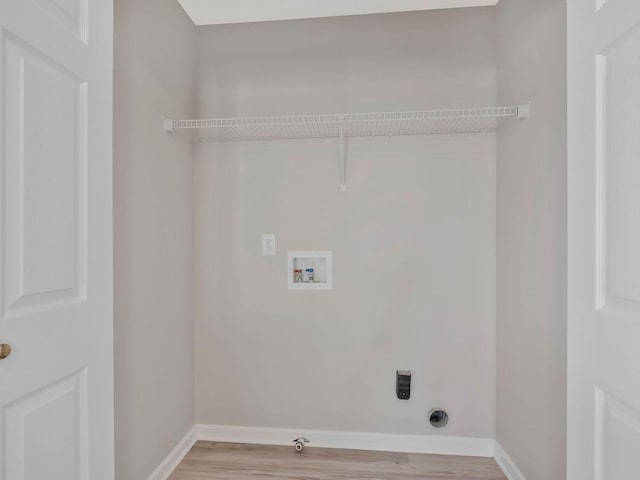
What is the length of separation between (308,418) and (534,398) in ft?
3.93

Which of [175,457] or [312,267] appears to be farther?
[312,267]

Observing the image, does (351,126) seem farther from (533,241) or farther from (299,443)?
(299,443)

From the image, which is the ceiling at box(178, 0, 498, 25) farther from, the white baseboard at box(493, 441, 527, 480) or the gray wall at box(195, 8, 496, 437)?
the white baseboard at box(493, 441, 527, 480)

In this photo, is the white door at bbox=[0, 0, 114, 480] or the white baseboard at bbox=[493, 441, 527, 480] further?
the white baseboard at bbox=[493, 441, 527, 480]

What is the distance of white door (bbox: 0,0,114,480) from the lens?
2.81 ft

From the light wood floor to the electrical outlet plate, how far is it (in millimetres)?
923

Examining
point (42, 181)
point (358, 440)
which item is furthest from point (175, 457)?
point (42, 181)

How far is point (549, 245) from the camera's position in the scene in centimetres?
155

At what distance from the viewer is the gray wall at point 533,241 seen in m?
1.48

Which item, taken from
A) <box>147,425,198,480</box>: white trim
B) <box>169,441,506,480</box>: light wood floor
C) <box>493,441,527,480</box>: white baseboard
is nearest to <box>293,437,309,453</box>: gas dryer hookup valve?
<box>169,441,506,480</box>: light wood floor

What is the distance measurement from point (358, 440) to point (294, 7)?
2459mm

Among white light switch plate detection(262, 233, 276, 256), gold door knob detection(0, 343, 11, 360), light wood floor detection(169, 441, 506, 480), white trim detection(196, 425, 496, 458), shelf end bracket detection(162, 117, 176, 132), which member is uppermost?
shelf end bracket detection(162, 117, 176, 132)
